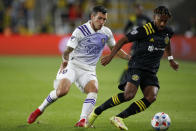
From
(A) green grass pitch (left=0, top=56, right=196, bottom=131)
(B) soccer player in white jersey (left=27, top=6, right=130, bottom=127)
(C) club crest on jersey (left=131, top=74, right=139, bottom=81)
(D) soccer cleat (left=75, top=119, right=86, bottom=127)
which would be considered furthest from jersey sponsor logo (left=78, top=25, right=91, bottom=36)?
(A) green grass pitch (left=0, top=56, right=196, bottom=131)

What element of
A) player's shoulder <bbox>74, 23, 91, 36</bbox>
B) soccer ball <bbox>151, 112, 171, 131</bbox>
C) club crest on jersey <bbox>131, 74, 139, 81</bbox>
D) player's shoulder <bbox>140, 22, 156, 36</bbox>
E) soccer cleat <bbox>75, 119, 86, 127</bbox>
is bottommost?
soccer ball <bbox>151, 112, 171, 131</bbox>

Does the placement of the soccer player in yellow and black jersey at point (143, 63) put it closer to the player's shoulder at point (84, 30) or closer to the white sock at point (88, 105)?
the white sock at point (88, 105)

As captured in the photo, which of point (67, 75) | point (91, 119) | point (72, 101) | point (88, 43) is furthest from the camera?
point (72, 101)

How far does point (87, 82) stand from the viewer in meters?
7.76

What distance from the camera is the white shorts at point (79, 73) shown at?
25.4ft

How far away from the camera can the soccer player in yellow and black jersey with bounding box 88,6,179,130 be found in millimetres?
7141

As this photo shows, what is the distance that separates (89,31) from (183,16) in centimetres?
1980

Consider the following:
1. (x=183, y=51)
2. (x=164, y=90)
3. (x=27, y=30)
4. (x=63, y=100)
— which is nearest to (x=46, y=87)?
(x=63, y=100)

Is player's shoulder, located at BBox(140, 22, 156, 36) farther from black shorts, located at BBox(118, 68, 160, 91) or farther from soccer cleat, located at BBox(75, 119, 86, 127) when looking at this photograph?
soccer cleat, located at BBox(75, 119, 86, 127)

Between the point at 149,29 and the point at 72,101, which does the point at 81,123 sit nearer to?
the point at 149,29

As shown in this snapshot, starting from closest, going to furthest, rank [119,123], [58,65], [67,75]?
[119,123]
[67,75]
[58,65]

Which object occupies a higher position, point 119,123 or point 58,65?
point 58,65

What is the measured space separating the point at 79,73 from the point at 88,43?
56 cm

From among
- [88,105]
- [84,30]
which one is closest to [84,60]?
[84,30]
